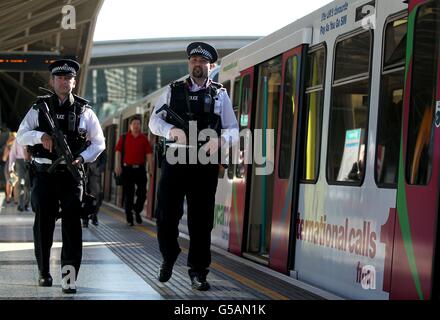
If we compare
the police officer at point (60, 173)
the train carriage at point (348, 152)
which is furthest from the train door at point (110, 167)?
the police officer at point (60, 173)

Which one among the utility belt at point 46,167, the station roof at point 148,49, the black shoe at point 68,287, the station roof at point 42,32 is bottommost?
the black shoe at point 68,287

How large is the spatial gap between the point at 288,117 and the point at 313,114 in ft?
2.23

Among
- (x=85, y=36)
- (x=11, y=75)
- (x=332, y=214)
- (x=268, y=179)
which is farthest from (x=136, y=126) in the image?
(x=11, y=75)

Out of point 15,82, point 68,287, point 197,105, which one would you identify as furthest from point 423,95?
point 15,82

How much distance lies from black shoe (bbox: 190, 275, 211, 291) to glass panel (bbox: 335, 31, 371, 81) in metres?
2.05

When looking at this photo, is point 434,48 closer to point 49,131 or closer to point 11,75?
point 49,131

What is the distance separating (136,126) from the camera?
1580 cm

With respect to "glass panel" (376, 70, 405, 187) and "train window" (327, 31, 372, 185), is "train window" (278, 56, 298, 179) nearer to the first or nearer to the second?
"train window" (327, 31, 372, 185)

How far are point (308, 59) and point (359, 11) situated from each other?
139cm

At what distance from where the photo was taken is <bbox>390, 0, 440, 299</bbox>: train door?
19.0 feet

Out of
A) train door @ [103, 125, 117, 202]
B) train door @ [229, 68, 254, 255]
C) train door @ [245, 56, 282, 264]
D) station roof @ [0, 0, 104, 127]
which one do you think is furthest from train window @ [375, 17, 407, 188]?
train door @ [103, 125, 117, 202]

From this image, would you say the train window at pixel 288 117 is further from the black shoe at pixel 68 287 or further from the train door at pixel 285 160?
the black shoe at pixel 68 287

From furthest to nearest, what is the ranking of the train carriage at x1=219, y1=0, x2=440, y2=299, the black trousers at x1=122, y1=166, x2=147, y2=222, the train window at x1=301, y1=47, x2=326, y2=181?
the black trousers at x1=122, y1=166, x2=147, y2=222, the train window at x1=301, y1=47, x2=326, y2=181, the train carriage at x1=219, y1=0, x2=440, y2=299

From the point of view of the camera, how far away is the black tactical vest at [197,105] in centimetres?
750
